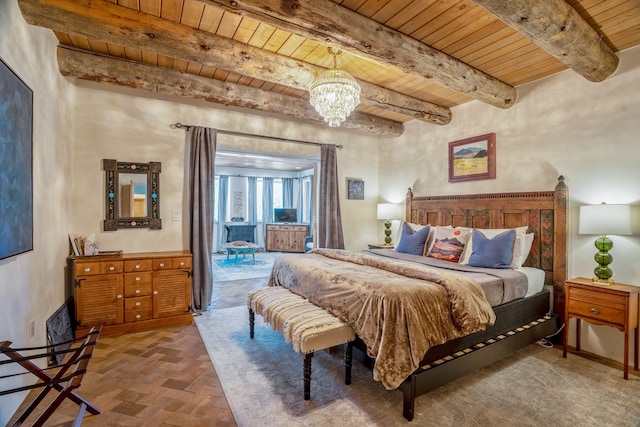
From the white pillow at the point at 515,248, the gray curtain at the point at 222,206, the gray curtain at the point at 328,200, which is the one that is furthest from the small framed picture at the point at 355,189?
the gray curtain at the point at 222,206

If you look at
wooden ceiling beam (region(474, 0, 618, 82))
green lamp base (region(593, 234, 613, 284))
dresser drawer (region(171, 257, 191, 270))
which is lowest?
dresser drawer (region(171, 257, 191, 270))

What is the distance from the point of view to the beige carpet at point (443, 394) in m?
1.91

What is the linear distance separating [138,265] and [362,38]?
309 cm

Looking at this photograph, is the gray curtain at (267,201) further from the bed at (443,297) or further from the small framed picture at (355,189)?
the bed at (443,297)

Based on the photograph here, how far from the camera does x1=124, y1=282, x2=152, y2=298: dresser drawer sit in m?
3.18

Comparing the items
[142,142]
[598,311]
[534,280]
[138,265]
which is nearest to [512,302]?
[534,280]

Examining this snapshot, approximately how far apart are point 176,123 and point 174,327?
8.09 feet

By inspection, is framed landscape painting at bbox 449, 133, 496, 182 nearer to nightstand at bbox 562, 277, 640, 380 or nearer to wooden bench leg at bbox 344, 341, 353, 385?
nightstand at bbox 562, 277, 640, 380

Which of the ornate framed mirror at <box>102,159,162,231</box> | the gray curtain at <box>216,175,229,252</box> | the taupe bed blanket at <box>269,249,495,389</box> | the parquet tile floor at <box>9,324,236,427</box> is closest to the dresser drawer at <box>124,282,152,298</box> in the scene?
the parquet tile floor at <box>9,324,236,427</box>

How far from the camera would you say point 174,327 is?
3365 millimetres

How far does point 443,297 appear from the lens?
2.13 m

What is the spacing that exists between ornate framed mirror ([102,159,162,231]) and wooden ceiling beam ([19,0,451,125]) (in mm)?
1554

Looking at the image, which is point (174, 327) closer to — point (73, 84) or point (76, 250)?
point (76, 250)

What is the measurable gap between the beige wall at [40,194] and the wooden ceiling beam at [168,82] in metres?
0.19
